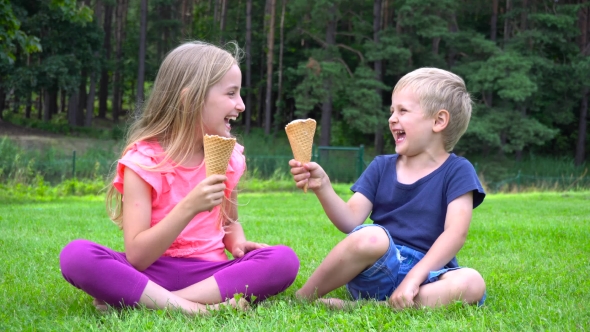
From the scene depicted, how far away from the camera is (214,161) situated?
307 centimetres

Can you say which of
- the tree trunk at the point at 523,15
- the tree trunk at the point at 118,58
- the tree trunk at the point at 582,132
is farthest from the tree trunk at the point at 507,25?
the tree trunk at the point at 118,58

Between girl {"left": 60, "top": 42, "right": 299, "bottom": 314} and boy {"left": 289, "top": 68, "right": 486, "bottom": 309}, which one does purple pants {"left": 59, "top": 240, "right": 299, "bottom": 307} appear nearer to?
girl {"left": 60, "top": 42, "right": 299, "bottom": 314}

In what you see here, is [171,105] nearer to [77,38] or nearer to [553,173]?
[553,173]

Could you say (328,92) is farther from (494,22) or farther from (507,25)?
(507,25)

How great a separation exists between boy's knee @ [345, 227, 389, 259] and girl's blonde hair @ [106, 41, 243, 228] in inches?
36.6

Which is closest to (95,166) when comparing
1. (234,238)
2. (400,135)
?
(234,238)

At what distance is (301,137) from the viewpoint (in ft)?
11.3

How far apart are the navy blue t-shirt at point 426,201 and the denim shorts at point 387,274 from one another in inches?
3.2

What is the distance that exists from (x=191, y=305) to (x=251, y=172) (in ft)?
52.4

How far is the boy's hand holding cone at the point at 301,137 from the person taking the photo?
11.2ft

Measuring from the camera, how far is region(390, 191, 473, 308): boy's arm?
3215 mm

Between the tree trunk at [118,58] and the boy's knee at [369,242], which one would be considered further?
the tree trunk at [118,58]

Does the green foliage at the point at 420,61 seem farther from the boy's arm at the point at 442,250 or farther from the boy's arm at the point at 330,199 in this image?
the boy's arm at the point at 442,250

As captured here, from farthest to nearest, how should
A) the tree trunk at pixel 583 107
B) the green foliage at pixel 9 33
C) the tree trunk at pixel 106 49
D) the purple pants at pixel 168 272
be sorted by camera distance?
the tree trunk at pixel 106 49
the tree trunk at pixel 583 107
the green foliage at pixel 9 33
the purple pants at pixel 168 272
